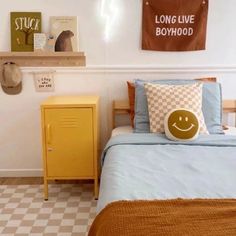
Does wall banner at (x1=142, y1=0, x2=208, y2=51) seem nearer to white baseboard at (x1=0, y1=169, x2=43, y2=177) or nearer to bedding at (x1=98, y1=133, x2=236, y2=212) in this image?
bedding at (x1=98, y1=133, x2=236, y2=212)

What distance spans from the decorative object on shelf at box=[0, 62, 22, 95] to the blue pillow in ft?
3.31

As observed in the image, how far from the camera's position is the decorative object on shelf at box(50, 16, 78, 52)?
293cm

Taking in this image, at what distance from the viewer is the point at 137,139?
2.44 m

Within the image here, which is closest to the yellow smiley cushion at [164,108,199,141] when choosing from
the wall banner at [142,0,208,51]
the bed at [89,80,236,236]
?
the bed at [89,80,236,236]

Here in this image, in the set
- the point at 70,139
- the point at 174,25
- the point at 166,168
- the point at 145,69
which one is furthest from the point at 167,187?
the point at 174,25

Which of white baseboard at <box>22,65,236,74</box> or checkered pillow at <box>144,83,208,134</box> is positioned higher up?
white baseboard at <box>22,65,236,74</box>

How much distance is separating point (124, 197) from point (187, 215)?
0.30 metres

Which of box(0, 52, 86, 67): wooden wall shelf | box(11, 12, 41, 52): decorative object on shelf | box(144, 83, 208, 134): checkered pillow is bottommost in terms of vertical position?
box(144, 83, 208, 134): checkered pillow

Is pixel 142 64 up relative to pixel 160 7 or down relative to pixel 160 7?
down

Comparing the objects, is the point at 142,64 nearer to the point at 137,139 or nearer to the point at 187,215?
the point at 137,139

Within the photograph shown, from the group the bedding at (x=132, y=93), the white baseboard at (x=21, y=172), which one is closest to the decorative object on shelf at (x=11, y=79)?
the white baseboard at (x=21, y=172)

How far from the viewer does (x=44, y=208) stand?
8.50ft

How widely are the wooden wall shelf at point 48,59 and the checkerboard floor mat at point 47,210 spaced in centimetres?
102

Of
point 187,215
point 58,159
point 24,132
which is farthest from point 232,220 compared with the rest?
point 24,132
